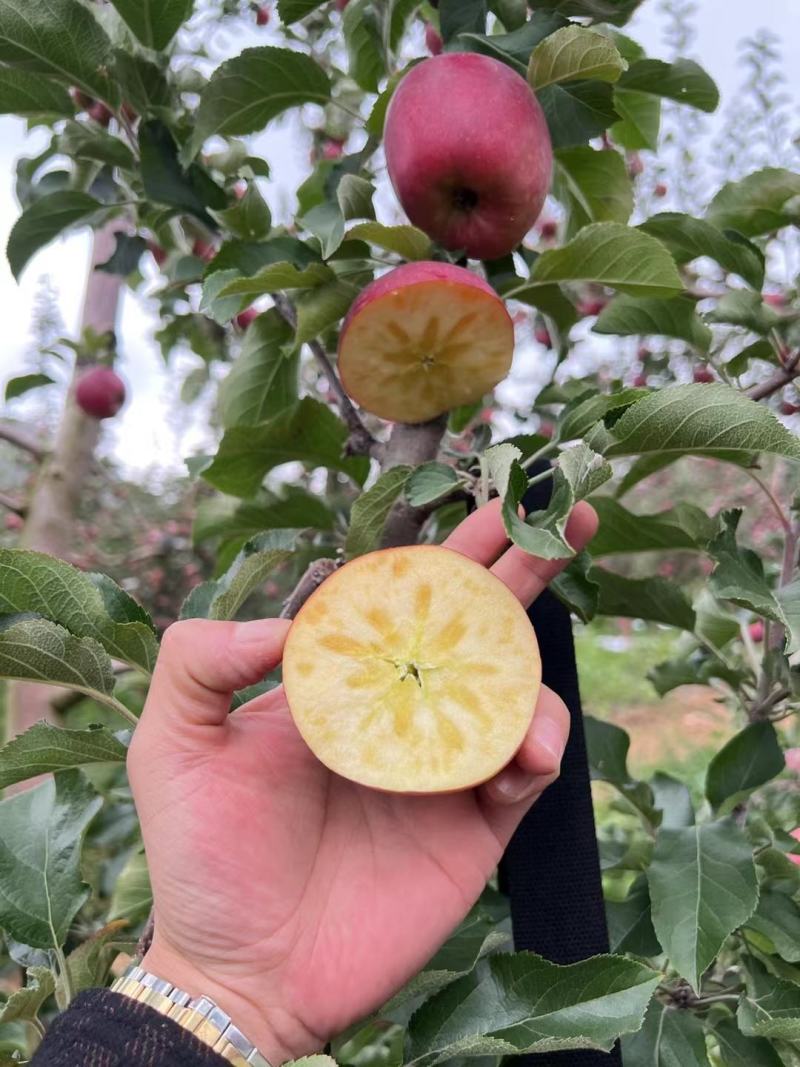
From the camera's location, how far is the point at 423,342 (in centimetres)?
78

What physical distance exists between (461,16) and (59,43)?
1.25ft

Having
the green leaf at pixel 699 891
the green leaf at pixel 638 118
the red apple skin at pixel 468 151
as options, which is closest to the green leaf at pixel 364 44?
the red apple skin at pixel 468 151

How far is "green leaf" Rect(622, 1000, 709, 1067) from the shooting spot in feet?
2.64

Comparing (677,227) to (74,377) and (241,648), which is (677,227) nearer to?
(241,648)

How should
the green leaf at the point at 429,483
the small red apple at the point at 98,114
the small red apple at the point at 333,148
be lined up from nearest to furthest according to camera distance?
the green leaf at the point at 429,483, the small red apple at the point at 98,114, the small red apple at the point at 333,148

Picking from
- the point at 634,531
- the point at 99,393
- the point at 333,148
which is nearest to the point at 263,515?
the point at 634,531

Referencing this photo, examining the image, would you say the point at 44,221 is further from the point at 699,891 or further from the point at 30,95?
the point at 699,891

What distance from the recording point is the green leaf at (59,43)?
2.77 ft

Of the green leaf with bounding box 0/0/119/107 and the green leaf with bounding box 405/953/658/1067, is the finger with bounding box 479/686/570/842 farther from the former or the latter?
the green leaf with bounding box 0/0/119/107

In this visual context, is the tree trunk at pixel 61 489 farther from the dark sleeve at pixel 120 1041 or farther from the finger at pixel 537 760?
the finger at pixel 537 760

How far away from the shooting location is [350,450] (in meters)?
0.93

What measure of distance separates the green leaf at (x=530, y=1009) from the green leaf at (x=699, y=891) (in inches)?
3.5

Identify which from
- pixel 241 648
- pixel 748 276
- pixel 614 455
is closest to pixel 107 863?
pixel 241 648

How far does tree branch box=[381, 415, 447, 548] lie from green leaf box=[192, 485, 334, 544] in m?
0.18
